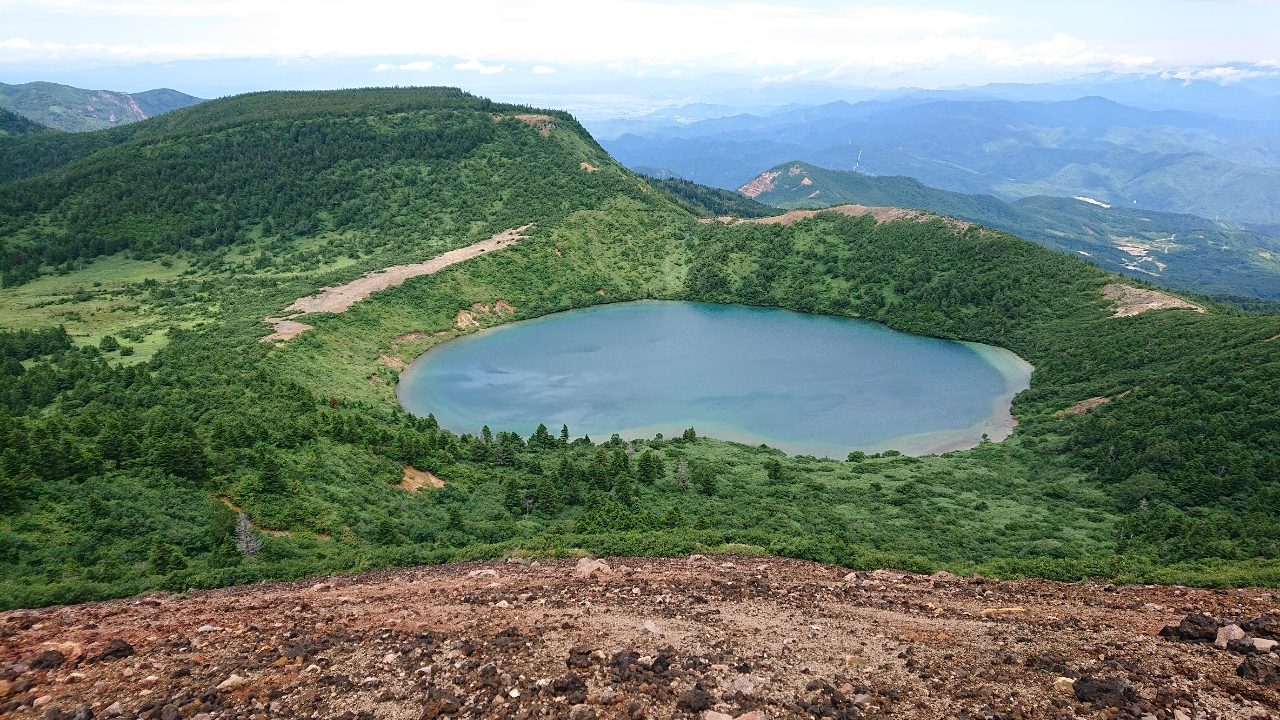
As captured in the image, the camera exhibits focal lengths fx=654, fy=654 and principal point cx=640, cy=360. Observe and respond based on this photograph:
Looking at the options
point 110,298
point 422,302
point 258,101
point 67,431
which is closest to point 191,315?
point 110,298

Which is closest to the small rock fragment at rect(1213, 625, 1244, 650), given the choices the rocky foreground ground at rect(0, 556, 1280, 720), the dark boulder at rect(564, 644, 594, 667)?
the rocky foreground ground at rect(0, 556, 1280, 720)

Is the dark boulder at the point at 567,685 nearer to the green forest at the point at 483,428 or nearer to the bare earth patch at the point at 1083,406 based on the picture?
the green forest at the point at 483,428

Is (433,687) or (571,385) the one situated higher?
(433,687)

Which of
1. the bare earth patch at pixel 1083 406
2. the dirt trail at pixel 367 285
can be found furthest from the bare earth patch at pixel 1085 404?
the dirt trail at pixel 367 285

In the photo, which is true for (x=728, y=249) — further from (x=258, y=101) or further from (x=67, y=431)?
(x=258, y=101)

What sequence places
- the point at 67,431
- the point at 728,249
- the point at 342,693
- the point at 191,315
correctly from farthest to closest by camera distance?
the point at 728,249
the point at 191,315
the point at 67,431
the point at 342,693

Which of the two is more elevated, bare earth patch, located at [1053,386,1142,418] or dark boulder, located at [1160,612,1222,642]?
dark boulder, located at [1160,612,1222,642]

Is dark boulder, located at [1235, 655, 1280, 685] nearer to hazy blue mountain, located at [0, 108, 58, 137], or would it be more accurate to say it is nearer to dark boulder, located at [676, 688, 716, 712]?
dark boulder, located at [676, 688, 716, 712]
